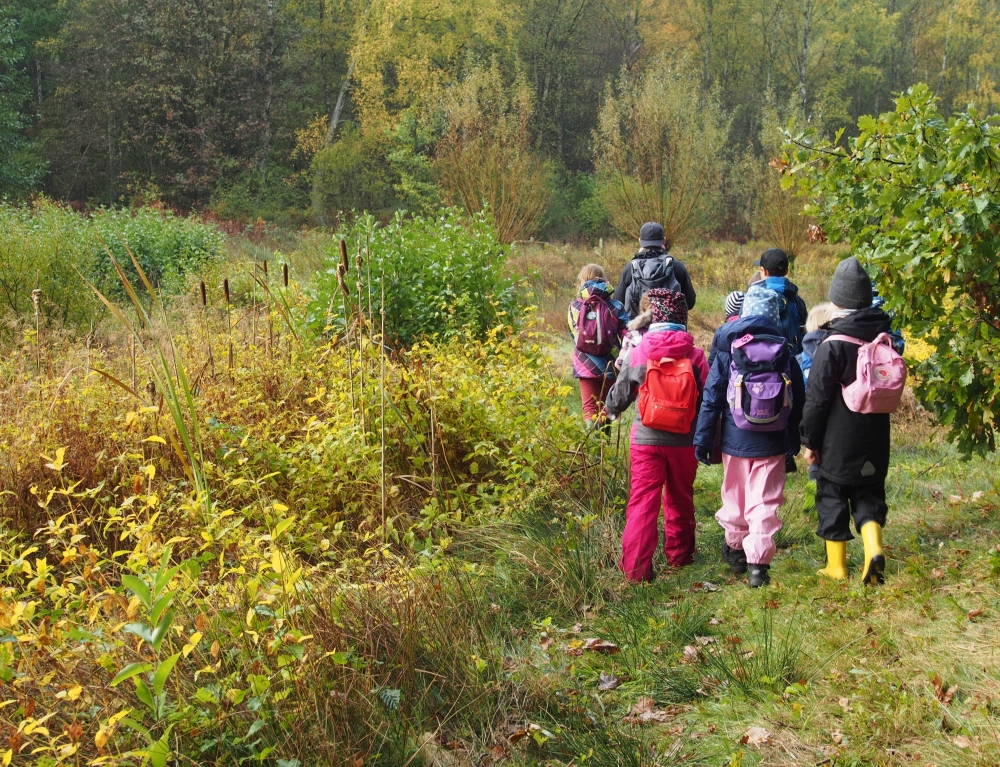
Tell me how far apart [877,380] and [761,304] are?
2.35ft

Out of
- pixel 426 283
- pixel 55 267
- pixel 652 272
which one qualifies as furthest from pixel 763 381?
pixel 55 267

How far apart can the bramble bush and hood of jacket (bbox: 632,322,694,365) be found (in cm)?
100

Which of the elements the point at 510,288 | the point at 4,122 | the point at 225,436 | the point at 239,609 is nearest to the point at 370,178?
the point at 4,122

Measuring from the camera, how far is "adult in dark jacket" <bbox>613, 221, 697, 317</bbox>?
22.0 feet

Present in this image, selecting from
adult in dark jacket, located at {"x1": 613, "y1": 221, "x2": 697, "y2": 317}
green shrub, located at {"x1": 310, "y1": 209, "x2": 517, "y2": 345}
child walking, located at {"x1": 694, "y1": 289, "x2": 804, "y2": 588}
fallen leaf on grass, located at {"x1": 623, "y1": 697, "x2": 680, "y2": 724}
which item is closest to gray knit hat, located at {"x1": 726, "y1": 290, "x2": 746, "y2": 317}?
adult in dark jacket, located at {"x1": 613, "y1": 221, "x2": 697, "y2": 317}

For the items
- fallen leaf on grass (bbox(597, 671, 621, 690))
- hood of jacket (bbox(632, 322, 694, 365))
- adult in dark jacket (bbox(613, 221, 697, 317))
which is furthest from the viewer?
adult in dark jacket (bbox(613, 221, 697, 317))

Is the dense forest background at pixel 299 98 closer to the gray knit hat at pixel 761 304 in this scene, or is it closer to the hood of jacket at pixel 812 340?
the hood of jacket at pixel 812 340

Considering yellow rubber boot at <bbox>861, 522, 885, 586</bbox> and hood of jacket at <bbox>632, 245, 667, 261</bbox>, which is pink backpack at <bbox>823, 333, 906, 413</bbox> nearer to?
yellow rubber boot at <bbox>861, 522, 885, 586</bbox>

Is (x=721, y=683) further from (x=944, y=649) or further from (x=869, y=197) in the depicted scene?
(x=869, y=197)

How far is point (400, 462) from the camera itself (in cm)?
525

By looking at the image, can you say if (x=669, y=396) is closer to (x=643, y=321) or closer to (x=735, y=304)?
(x=643, y=321)

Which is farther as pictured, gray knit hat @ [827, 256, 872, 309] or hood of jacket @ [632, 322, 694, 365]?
hood of jacket @ [632, 322, 694, 365]

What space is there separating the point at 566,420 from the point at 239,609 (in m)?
2.64

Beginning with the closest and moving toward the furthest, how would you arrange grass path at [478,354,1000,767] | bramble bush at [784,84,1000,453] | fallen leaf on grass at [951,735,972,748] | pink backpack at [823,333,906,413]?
fallen leaf on grass at [951,735,972,748] → grass path at [478,354,1000,767] → bramble bush at [784,84,1000,453] → pink backpack at [823,333,906,413]
